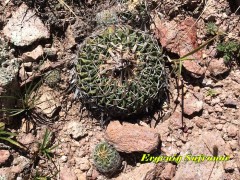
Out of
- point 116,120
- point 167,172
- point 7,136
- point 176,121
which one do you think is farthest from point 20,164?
point 176,121

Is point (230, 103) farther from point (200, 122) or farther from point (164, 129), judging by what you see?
point (164, 129)

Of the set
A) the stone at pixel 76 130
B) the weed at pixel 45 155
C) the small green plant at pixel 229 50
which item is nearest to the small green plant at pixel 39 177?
the weed at pixel 45 155

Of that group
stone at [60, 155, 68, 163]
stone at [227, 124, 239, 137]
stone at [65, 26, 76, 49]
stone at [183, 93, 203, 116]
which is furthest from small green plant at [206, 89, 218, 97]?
stone at [60, 155, 68, 163]

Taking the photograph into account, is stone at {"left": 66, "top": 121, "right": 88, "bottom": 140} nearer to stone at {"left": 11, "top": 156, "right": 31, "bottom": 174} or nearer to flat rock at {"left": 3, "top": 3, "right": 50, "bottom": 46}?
→ stone at {"left": 11, "top": 156, "right": 31, "bottom": 174}

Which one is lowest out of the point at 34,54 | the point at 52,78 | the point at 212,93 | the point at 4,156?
the point at 4,156

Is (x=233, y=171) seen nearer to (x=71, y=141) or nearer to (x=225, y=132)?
(x=225, y=132)

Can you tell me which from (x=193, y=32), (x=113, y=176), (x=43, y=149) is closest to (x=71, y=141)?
(x=43, y=149)

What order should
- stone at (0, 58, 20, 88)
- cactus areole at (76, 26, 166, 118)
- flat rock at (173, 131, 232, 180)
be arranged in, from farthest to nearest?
flat rock at (173, 131, 232, 180)
stone at (0, 58, 20, 88)
cactus areole at (76, 26, 166, 118)
